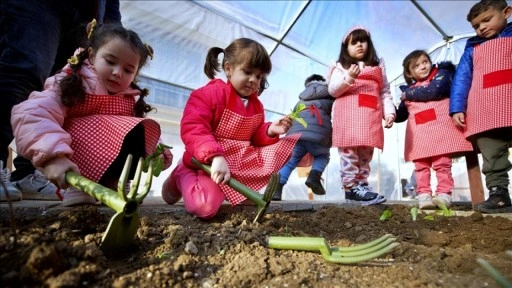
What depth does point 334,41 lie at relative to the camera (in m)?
4.48

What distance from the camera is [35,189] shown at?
4.29 feet

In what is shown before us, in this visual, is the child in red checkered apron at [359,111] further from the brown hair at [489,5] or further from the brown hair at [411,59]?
the brown hair at [489,5]

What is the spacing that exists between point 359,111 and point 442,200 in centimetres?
66

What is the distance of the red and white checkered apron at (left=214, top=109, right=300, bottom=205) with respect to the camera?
1395mm

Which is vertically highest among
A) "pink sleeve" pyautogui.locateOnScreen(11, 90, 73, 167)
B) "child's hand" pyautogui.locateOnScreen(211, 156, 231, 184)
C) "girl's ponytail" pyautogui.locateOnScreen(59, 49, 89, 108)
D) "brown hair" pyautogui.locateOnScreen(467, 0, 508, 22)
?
"brown hair" pyautogui.locateOnScreen(467, 0, 508, 22)

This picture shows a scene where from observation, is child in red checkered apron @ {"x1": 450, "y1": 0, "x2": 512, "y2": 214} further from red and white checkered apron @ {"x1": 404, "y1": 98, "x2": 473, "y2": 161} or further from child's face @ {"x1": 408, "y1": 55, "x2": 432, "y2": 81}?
child's face @ {"x1": 408, "y1": 55, "x2": 432, "y2": 81}

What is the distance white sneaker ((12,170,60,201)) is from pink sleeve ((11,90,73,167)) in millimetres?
440

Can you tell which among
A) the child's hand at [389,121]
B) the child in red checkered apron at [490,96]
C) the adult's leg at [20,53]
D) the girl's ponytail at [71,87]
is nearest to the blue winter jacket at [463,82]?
the child in red checkered apron at [490,96]

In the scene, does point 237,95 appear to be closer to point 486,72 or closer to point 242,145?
point 242,145

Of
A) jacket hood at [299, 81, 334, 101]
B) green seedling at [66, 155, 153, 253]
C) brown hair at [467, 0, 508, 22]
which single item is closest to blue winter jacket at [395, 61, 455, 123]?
brown hair at [467, 0, 508, 22]

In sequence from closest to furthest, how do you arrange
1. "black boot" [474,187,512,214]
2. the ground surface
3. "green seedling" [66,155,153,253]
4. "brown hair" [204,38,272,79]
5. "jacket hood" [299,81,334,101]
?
the ground surface → "green seedling" [66,155,153,253] → "brown hair" [204,38,272,79] → "black boot" [474,187,512,214] → "jacket hood" [299,81,334,101]

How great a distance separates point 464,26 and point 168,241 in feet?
15.1

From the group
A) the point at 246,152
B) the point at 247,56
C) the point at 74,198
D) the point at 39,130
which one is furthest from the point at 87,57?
the point at 246,152

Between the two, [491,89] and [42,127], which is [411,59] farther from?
[42,127]
